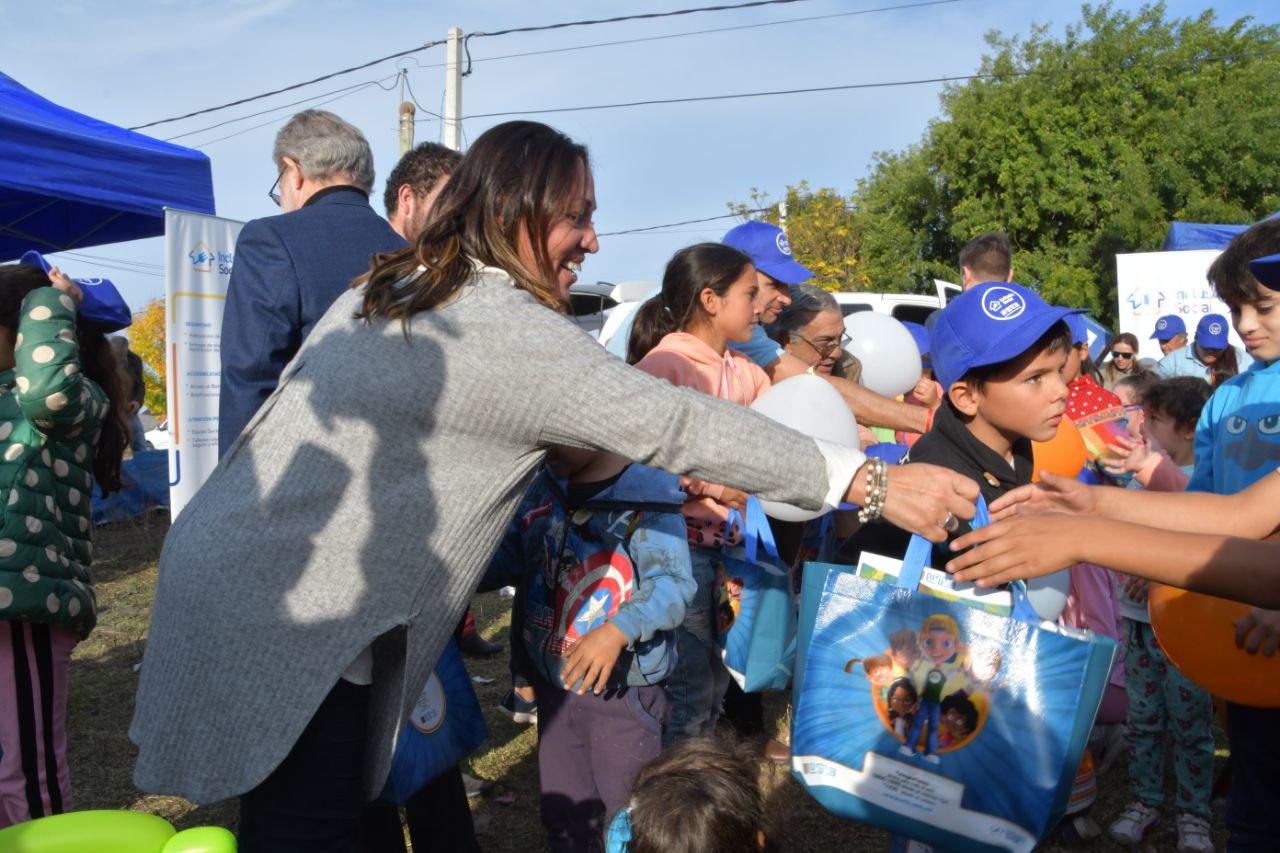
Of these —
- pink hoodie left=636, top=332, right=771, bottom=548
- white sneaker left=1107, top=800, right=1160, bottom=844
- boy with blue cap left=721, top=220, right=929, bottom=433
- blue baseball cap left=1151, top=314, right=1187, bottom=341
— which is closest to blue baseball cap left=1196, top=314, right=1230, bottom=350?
blue baseball cap left=1151, top=314, right=1187, bottom=341

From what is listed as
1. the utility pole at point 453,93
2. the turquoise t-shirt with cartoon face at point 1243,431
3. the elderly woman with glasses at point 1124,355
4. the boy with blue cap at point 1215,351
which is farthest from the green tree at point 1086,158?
the turquoise t-shirt with cartoon face at point 1243,431

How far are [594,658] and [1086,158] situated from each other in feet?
90.3

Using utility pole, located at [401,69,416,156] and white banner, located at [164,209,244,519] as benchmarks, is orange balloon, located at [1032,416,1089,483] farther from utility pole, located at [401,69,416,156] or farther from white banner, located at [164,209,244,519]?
utility pole, located at [401,69,416,156]

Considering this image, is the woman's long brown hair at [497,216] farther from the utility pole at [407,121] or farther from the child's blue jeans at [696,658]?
the utility pole at [407,121]

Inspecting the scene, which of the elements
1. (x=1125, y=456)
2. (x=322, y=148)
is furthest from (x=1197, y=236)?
(x=322, y=148)

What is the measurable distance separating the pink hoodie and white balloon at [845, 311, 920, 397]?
6.02 ft

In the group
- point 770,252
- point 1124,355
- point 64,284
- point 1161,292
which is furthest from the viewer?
point 1161,292

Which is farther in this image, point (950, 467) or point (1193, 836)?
point (1193, 836)

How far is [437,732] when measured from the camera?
244 centimetres

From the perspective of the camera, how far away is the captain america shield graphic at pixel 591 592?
2.58 m

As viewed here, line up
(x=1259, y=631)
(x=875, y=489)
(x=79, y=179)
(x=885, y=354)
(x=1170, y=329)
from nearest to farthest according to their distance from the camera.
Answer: (x=875, y=489), (x=1259, y=631), (x=885, y=354), (x=79, y=179), (x=1170, y=329)

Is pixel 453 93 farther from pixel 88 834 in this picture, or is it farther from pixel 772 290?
pixel 88 834

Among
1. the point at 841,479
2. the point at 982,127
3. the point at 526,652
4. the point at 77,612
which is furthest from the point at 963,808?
the point at 982,127

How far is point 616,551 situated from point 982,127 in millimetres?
27333
